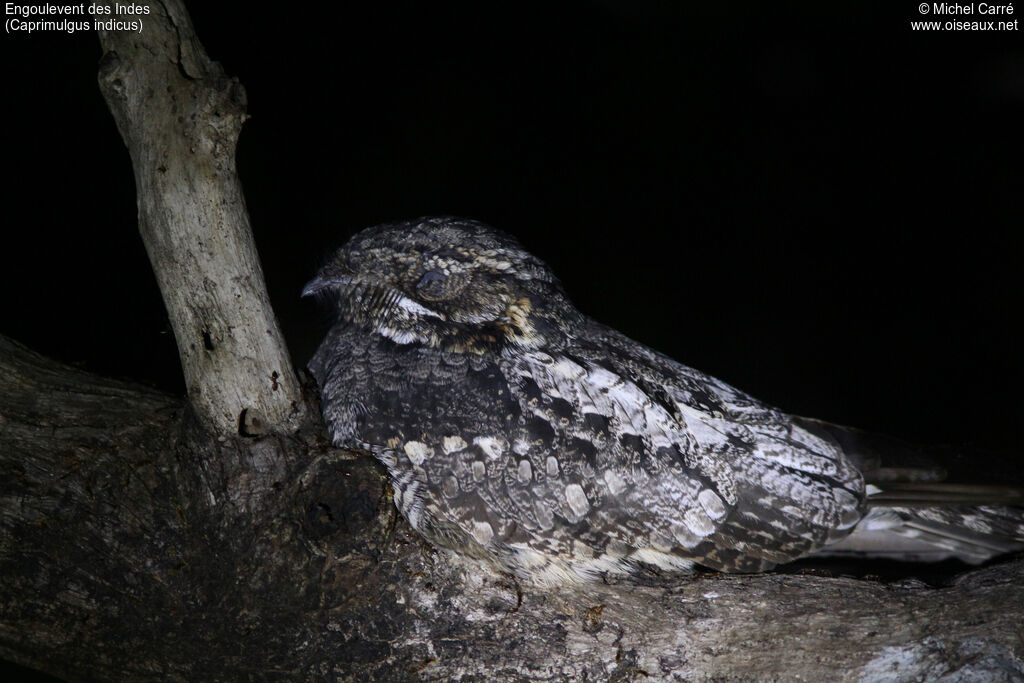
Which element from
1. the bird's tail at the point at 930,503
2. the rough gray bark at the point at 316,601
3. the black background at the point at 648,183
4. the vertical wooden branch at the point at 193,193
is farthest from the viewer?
the black background at the point at 648,183

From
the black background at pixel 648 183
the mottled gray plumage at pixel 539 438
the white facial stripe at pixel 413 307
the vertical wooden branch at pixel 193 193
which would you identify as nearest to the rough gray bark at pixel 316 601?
the mottled gray plumage at pixel 539 438

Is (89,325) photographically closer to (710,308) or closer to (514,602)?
(514,602)

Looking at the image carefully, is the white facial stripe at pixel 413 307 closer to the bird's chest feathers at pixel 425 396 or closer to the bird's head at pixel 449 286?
the bird's head at pixel 449 286

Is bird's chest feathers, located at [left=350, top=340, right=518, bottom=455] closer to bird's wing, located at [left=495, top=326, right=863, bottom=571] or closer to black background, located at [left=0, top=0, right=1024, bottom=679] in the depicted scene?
bird's wing, located at [left=495, top=326, right=863, bottom=571]

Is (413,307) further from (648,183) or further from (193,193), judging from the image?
(648,183)

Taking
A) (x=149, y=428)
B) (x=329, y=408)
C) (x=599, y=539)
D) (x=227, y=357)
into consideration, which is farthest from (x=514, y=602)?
(x=149, y=428)

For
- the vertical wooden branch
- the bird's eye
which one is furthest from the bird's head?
the vertical wooden branch
